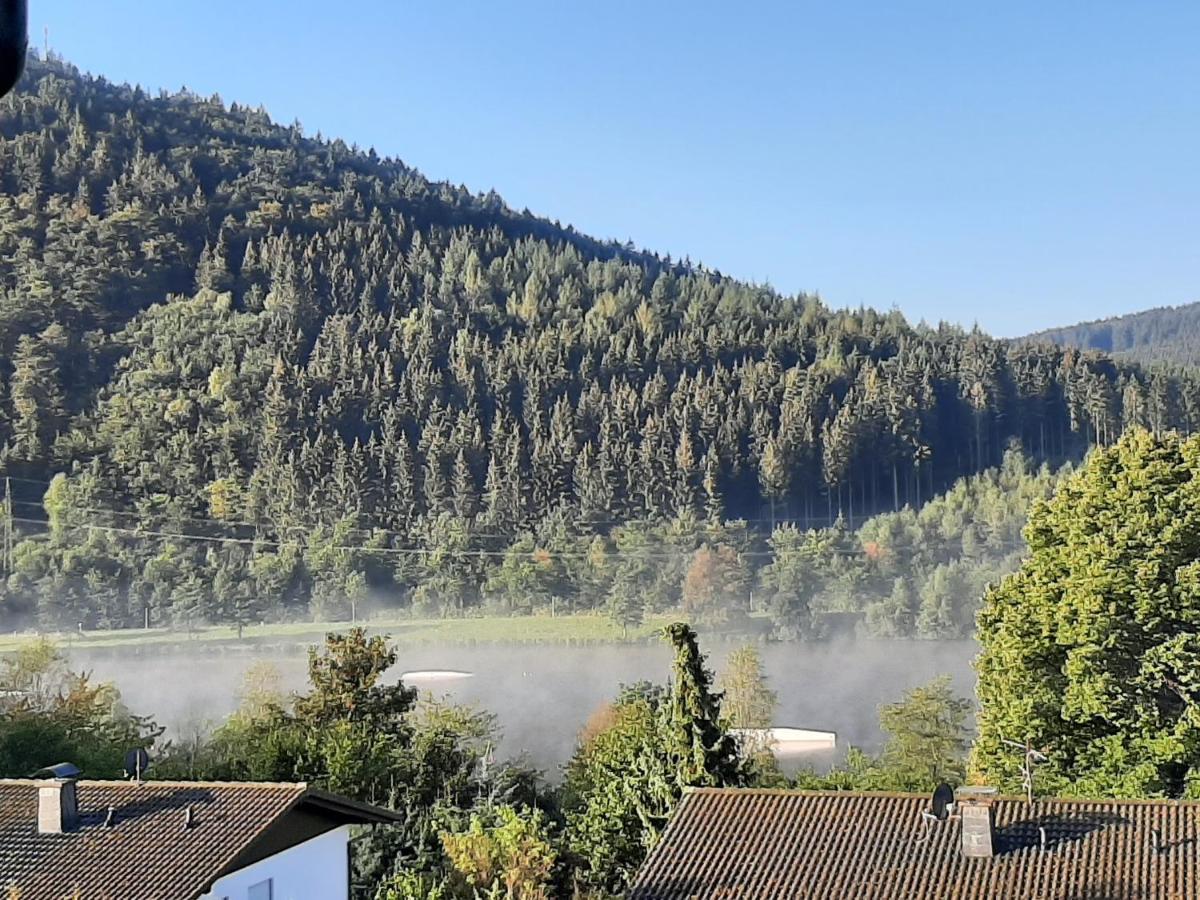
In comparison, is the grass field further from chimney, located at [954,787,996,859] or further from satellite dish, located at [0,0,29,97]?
satellite dish, located at [0,0,29,97]

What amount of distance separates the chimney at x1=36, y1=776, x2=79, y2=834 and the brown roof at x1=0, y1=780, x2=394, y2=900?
0.40 ft

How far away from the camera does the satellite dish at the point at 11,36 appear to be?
0.94m

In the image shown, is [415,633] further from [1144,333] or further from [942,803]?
[1144,333]

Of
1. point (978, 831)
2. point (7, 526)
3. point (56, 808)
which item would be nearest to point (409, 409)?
point (7, 526)

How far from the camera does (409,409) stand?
279ft

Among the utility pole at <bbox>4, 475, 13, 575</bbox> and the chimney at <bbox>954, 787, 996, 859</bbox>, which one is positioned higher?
the utility pole at <bbox>4, 475, 13, 575</bbox>

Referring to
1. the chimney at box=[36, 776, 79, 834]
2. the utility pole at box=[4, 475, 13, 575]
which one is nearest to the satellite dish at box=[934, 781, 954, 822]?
the chimney at box=[36, 776, 79, 834]

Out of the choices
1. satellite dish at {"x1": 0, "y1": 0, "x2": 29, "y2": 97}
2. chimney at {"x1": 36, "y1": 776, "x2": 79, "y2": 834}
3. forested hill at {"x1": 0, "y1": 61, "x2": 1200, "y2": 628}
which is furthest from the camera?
forested hill at {"x1": 0, "y1": 61, "x2": 1200, "y2": 628}

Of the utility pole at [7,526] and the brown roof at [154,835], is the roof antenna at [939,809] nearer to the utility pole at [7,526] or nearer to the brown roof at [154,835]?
the brown roof at [154,835]

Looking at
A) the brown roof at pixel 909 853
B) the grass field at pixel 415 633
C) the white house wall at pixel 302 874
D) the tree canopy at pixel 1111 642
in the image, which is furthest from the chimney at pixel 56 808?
the grass field at pixel 415 633

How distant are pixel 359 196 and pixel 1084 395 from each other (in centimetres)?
5691

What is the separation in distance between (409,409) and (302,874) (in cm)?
7070

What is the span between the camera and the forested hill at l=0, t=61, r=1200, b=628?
75.8 meters

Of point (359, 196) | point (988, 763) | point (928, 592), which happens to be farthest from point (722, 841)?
point (359, 196)
